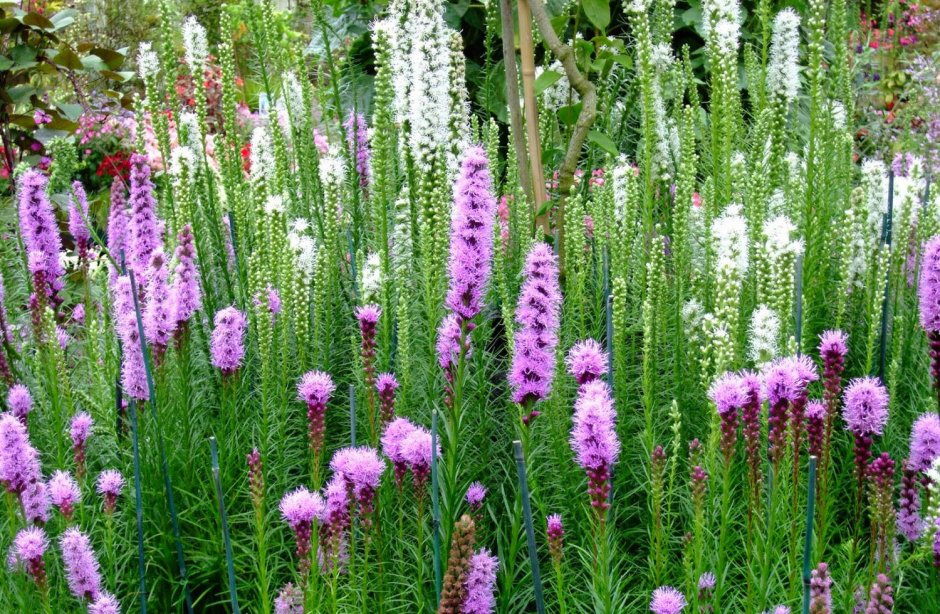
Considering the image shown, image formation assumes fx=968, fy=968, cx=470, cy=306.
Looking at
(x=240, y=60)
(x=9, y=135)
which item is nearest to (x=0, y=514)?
(x=9, y=135)

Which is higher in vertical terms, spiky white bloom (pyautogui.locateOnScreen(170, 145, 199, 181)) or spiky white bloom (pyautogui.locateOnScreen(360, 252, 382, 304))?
spiky white bloom (pyautogui.locateOnScreen(170, 145, 199, 181))

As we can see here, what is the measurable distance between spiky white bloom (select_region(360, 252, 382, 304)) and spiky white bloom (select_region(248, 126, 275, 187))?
93 centimetres

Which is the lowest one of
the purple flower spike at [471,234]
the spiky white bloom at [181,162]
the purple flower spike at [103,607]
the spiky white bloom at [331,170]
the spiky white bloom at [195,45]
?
the purple flower spike at [103,607]

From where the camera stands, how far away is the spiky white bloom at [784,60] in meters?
3.57

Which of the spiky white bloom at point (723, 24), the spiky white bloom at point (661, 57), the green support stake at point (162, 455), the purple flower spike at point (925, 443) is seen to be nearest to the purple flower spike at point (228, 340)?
the green support stake at point (162, 455)

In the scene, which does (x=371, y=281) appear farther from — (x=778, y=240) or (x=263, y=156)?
(x=263, y=156)

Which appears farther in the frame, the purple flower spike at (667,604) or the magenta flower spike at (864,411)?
the magenta flower spike at (864,411)

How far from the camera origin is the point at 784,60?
3.62 metres

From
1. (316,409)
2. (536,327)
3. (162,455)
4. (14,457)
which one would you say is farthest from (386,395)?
(14,457)

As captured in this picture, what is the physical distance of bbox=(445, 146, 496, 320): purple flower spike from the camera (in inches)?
73.4

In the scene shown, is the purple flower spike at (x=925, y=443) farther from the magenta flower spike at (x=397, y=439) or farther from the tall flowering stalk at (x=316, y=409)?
the tall flowering stalk at (x=316, y=409)

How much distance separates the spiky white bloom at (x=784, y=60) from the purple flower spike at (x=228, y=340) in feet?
7.21

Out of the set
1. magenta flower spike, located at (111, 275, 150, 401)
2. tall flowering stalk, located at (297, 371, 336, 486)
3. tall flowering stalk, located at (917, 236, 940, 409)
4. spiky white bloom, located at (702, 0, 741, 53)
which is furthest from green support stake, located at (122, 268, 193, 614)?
spiky white bloom, located at (702, 0, 741, 53)

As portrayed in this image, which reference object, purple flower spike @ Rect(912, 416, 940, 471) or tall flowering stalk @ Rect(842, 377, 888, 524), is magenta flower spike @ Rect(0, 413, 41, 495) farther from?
purple flower spike @ Rect(912, 416, 940, 471)
